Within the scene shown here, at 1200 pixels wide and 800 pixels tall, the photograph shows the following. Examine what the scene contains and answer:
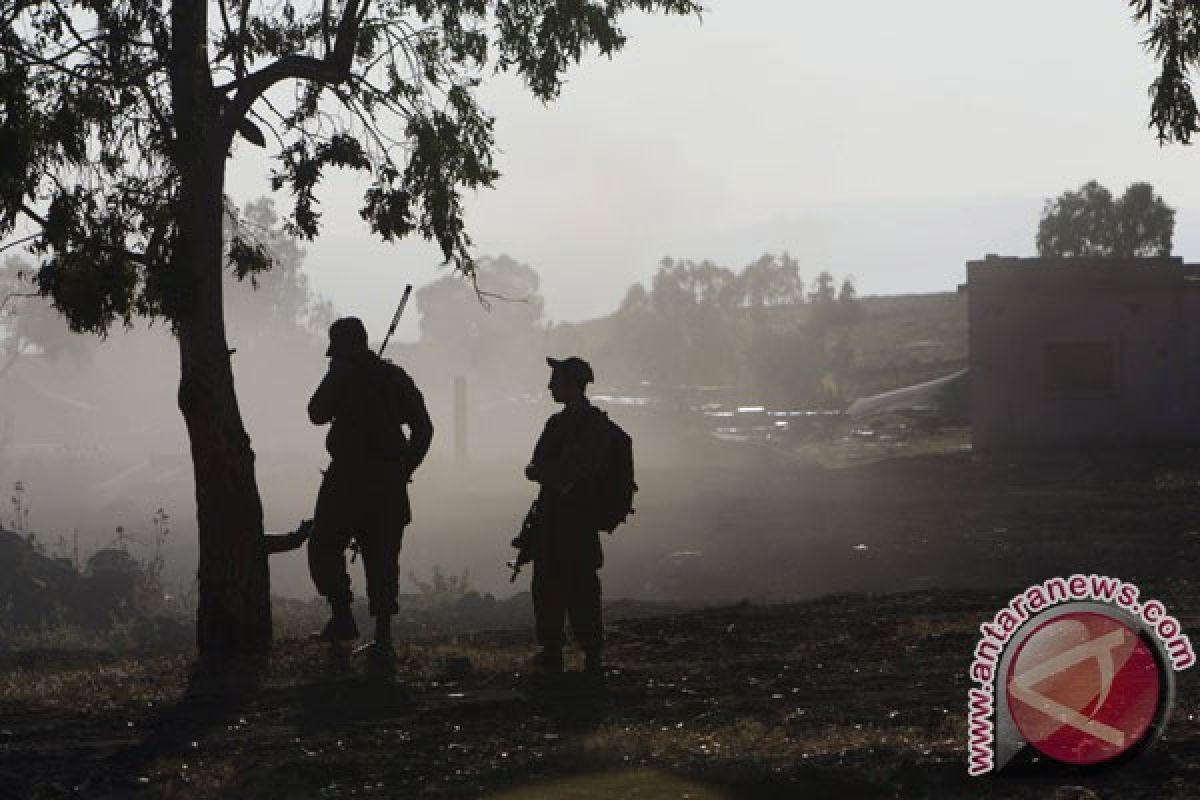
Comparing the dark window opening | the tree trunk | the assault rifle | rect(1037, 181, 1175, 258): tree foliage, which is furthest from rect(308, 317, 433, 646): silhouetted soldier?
rect(1037, 181, 1175, 258): tree foliage

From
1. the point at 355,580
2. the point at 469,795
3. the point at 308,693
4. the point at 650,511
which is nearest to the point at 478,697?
the point at 308,693

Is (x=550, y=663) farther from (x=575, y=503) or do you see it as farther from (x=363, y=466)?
(x=363, y=466)

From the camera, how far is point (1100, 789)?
5945 millimetres

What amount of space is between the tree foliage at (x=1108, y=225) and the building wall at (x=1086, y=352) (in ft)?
152

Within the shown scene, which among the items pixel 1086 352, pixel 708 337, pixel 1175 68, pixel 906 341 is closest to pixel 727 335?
pixel 708 337

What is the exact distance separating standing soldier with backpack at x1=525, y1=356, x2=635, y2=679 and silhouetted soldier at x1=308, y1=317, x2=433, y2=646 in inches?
41.6

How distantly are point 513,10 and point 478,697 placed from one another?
535cm

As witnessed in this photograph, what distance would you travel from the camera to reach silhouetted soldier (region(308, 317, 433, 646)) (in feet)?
32.5

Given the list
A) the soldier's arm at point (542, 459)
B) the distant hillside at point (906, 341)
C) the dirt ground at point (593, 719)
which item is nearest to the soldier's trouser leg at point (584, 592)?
the dirt ground at point (593, 719)

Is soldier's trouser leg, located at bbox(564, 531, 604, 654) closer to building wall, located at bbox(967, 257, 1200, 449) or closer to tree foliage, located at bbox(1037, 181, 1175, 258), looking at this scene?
building wall, located at bbox(967, 257, 1200, 449)

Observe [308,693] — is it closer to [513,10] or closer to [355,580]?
[513,10]

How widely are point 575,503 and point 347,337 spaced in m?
1.77

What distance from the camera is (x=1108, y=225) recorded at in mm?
78188

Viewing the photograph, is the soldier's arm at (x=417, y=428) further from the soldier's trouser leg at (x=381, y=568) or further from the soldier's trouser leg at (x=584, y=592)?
the soldier's trouser leg at (x=584, y=592)
